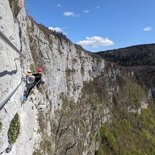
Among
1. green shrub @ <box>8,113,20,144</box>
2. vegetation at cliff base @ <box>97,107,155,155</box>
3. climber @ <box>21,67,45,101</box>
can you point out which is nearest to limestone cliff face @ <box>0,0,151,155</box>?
green shrub @ <box>8,113,20,144</box>

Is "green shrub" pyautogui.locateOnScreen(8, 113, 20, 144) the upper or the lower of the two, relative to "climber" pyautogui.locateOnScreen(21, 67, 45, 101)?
lower

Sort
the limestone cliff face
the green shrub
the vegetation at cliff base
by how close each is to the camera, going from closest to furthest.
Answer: the green shrub → the limestone cliff face → the vegetation at cliff base

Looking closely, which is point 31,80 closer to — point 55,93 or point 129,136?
point 55,93

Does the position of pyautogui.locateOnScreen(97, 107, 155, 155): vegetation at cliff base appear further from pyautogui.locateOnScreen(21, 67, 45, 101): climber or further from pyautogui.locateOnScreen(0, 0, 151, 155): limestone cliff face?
pyautogui.locateOnScreen(21, 67, 45, 101): climber

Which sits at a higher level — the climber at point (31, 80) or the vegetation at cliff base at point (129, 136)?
the climber at point (31, 80)

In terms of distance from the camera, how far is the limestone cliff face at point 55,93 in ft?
61.0

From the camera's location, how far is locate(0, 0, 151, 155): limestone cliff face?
1858cm

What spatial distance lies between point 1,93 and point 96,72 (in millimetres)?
76223

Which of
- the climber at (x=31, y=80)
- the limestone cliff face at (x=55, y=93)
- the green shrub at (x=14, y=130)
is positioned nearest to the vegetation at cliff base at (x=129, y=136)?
the limestone cliff face at (x=55, y=93)

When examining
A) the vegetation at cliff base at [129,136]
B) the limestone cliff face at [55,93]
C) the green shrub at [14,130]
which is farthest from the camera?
the vegetation at cliff base at [129,136]

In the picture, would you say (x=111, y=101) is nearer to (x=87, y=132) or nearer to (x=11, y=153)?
(x=87, y=132)

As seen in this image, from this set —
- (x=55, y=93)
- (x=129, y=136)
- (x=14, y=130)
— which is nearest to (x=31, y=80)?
(x=14, y=130)

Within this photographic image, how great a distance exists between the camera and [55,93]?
51.3 metres

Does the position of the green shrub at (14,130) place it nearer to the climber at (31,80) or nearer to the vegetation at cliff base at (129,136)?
the climber at (31,80)
